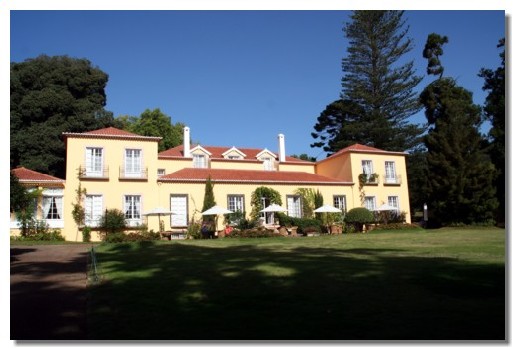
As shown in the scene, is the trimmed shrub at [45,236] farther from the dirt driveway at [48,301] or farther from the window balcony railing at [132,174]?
the dirt driveway at [48,301]

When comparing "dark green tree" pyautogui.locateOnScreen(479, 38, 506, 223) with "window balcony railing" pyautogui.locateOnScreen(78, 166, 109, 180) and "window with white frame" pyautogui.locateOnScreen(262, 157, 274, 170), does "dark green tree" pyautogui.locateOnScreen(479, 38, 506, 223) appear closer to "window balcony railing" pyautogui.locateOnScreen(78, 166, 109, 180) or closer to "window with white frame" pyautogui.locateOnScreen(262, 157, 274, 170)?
"window with white frame" pyautogui.locateOnScreen(262, 157, 274, 170)

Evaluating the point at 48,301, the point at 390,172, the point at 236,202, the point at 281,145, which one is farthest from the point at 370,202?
the point at 48,301

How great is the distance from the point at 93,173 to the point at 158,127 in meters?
22.1

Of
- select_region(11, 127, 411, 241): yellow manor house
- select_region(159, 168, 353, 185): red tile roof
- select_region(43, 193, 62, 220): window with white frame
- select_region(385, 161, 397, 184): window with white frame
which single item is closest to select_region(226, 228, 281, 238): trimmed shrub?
select_region(11, 127, 411, 241): yellow manor house

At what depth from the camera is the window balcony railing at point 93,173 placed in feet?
77.8

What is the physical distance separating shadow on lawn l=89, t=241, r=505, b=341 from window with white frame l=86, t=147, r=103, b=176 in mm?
16073

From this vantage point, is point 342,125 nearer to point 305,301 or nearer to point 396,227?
point 396,227

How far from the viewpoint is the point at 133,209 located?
24.6 meters

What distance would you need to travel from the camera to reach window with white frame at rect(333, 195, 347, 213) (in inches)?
1152
